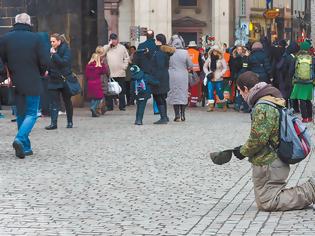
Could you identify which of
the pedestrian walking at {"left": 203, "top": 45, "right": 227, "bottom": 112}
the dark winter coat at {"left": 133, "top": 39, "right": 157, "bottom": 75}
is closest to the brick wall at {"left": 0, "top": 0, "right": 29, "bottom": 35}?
the pedestrian walking at {"left": 203, "top": 45, "right": 227, "bottom": 112}

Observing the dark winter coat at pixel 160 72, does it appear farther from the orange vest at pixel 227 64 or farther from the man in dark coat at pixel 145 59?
the orange vest at pixel 227 64

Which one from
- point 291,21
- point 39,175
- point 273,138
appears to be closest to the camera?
point 273,138

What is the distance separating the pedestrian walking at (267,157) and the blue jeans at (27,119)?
492 cm

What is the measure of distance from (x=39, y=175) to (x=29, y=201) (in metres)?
2.01

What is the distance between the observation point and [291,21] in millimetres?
84812

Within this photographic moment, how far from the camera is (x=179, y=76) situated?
20922 millimetres

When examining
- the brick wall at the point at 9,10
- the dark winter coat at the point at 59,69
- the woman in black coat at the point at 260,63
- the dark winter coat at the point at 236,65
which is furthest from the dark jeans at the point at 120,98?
the dark winter coat at the point at 59,69

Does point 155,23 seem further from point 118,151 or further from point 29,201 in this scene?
point 29,201

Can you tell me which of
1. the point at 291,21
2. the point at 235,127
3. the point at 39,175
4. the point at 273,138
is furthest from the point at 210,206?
the point at 291,21

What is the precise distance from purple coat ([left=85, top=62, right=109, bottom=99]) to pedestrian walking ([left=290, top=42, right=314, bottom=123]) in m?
4.23

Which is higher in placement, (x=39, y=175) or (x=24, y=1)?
(x=24, y=1)

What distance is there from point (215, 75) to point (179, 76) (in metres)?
4.28

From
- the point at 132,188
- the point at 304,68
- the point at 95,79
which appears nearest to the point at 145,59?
the point at 95,79

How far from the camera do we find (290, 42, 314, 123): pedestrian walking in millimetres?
20531
